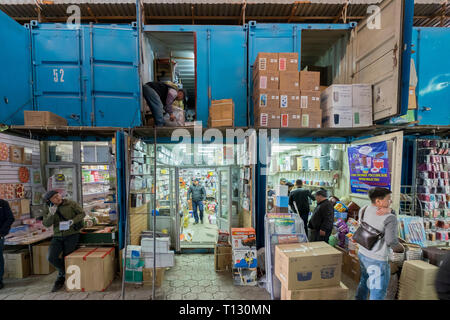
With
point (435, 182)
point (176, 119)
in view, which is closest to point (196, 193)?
point (176, 119)

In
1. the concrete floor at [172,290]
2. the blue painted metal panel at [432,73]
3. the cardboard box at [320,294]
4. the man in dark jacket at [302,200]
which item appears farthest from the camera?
the man in dark jacket at [302,200]

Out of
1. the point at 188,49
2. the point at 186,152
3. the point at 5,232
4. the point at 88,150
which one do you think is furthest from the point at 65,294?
the point at 188,49

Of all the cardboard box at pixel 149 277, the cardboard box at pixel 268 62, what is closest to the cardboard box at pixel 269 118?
the cardboard box at pixel 268 62

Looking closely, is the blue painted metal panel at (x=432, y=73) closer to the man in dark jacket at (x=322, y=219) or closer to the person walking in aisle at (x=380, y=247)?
the man in dark jacket at (x=322, y=219)

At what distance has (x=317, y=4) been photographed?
5316 mm

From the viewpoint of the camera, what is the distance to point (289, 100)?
4328 millimetres

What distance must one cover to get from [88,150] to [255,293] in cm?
508

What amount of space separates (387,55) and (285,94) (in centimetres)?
186

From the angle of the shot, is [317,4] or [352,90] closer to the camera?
[352,90]

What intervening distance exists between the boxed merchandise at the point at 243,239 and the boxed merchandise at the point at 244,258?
A: 9 cm

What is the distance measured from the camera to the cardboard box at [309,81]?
14.3 ft

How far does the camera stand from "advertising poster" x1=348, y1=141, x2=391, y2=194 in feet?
12.8

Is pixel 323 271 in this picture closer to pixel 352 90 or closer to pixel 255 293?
pixel 255 293

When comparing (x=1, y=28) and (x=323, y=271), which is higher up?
(x=1, y=28)
